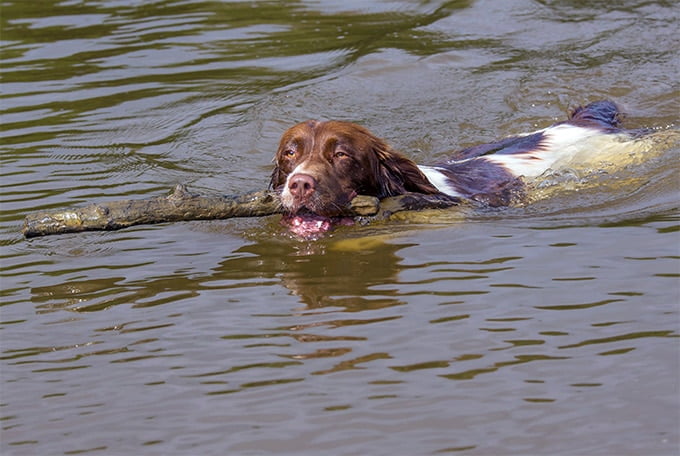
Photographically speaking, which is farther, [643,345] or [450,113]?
[450,113]

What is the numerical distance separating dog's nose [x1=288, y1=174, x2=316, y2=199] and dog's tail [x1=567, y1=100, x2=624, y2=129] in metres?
3.06

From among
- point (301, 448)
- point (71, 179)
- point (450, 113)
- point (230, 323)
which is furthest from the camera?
point (450, 113)

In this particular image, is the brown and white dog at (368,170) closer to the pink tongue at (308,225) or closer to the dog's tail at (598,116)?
the pink tongue at (308,225)

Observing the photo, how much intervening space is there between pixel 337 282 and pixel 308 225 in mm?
925

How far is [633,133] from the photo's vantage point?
324 inches

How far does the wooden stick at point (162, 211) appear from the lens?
5.67 m

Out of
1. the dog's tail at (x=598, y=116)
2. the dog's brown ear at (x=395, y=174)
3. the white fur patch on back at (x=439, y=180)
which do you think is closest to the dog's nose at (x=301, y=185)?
the dog's brown ear at (x=395, y=174)

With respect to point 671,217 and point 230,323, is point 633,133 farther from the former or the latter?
point 230,323

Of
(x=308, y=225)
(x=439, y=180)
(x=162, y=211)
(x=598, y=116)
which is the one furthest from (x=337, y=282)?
(x=598, y=116)

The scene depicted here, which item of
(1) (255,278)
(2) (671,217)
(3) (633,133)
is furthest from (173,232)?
(3) (633,133)

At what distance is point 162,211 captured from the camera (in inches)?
229

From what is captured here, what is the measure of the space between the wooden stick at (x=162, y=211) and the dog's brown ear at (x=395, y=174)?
1.26ft

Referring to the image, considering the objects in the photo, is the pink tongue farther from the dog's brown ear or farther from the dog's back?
the dog's back

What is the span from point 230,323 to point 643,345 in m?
1.78
